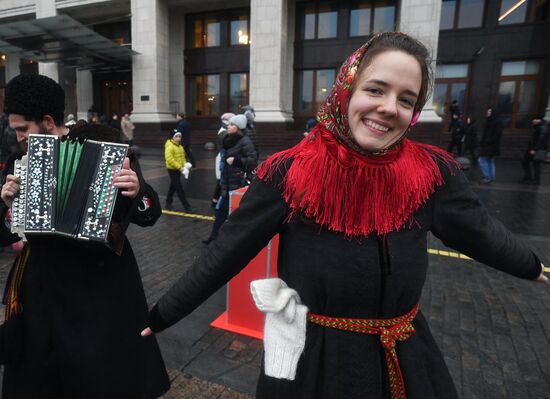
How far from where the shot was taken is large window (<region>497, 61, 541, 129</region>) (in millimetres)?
17469

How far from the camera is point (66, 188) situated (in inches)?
68.5

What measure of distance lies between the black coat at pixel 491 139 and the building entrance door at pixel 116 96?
20.3m

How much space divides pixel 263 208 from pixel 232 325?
2331 millimetres

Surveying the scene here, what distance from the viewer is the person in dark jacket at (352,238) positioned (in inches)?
47.8

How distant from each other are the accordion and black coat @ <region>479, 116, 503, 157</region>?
10.1 metres

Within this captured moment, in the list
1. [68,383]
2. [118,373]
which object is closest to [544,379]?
[118,373]

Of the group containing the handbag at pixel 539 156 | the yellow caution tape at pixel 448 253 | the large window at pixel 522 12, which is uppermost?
the large window at pixel 522 12

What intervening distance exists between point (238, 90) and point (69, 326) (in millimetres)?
20795

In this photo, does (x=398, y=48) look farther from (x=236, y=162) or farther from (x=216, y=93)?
(x=216, y=93)

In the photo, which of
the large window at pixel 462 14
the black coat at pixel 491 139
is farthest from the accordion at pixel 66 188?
the large window at pixel 462 14

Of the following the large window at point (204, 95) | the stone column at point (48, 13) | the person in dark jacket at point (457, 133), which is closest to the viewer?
the person in dark jacket at point (457, 133)

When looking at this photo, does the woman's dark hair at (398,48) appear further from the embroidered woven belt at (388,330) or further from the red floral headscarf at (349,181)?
the embroidered woven belt at (388,330)

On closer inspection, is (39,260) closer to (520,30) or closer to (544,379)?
(544,379)

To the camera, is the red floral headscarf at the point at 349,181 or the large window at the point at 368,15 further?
the large window at the point at 368,15
